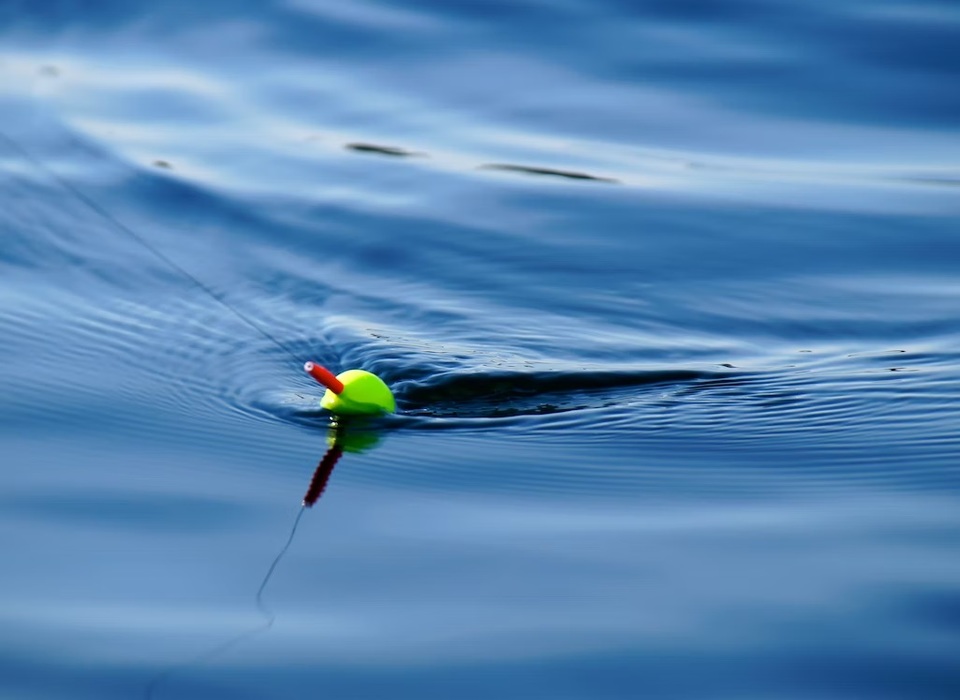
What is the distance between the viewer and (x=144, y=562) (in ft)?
6.43

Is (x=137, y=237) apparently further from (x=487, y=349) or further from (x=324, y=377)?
(x=324, y=377)

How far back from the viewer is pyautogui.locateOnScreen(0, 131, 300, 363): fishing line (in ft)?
10.1

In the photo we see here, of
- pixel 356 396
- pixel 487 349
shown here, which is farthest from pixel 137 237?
pixel 356 396

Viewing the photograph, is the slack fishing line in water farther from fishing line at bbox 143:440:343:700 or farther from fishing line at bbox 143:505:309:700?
fishing line at bbox 143:505:309:700

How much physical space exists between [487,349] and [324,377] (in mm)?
647

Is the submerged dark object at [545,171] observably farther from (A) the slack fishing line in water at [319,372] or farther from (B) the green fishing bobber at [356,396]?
(B) the green fishing bobber at [356,396]

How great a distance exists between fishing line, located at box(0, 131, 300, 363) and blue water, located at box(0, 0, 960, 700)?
0.05ft

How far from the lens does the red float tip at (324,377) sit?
2.36m

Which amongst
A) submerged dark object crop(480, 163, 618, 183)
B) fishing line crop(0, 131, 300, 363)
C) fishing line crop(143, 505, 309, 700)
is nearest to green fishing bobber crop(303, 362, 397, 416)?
fishing line crop(0, 131, 300, 363)

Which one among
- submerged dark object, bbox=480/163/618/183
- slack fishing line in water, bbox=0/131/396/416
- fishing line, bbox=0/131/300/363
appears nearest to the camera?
slack fishing line in water, bbox=0/131/396/416

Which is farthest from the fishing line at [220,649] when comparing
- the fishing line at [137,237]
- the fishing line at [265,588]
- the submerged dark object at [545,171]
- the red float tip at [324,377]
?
the submerged dark object at [545,171]

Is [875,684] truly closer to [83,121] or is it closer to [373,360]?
[373,360]

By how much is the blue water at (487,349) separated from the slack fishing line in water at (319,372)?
0.07 ft

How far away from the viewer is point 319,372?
238 centimetres
